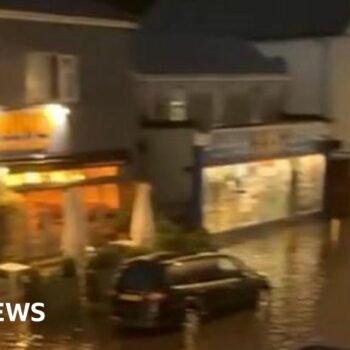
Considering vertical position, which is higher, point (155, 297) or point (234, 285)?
point (155, 297)

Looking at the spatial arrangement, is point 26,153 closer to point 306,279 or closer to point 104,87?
point 104,87

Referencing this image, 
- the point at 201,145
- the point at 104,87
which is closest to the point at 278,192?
the point at 201,145

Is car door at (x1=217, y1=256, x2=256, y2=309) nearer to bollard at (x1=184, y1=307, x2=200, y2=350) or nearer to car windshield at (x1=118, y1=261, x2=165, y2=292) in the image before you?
bollard at (x1=184, y1=307, x2=200, y2=350)

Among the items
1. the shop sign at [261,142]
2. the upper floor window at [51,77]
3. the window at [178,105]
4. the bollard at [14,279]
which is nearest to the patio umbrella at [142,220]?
the bollard at [14,279]

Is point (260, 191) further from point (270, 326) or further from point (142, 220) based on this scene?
point (270, 326)

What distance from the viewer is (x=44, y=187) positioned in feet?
108

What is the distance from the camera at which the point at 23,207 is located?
103 feet

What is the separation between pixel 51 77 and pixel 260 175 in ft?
35.6

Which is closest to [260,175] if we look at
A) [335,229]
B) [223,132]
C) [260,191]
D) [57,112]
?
[260,191]

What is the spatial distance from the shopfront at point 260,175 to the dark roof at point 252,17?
19.1ft

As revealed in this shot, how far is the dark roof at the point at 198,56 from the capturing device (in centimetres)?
4368

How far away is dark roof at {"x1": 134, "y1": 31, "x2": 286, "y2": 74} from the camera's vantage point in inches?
1720

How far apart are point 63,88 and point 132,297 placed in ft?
41.4

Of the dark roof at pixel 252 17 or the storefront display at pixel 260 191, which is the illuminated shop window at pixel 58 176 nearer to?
the storefront display at pixel 260 191
